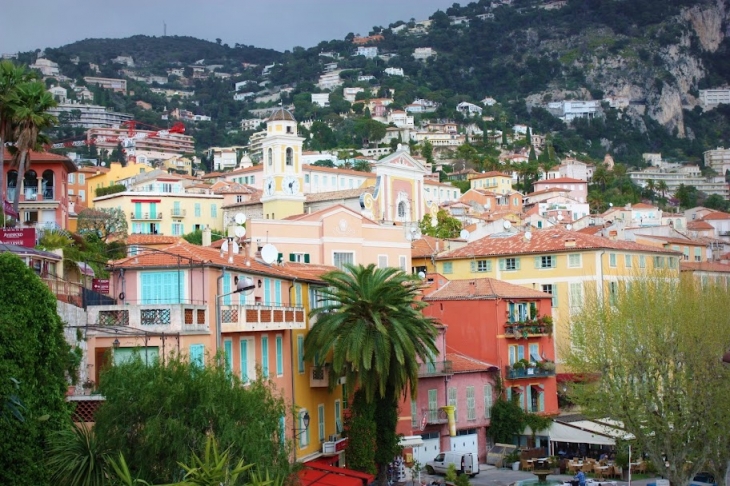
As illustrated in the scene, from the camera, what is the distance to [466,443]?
5678 centimetres

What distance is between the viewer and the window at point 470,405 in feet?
187

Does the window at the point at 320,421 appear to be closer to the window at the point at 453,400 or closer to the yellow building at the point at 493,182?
the window at the point at 453,400

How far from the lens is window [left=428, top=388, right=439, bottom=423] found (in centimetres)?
5459

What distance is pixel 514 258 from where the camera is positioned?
7331 centimetres

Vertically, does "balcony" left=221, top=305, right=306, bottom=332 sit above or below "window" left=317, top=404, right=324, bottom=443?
above

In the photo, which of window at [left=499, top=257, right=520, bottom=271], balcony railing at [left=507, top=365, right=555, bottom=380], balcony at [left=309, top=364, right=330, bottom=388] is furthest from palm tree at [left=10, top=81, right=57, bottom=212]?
window at [left=499, top=257, right=520, bottom=271]

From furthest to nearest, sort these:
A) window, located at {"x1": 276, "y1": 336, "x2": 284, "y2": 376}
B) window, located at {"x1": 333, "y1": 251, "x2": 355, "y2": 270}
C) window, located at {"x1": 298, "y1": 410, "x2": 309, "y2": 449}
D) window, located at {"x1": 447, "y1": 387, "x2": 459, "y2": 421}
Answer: window, located at {"x1": 333, "y1": 251, "x2": 355, "y2": 270} < window, located at {"x1": 447, "y1": 387, "x2": 459, "y2": 421} < window, located at {"x1": 298, "y1": 410, "x2": 309, "y2": 449} < window, located at {"x1": 276, "y1": 336, "x2": 284, "y2": 376}

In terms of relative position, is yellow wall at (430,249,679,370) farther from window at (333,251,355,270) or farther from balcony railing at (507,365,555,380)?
window at (333,251,355,270)

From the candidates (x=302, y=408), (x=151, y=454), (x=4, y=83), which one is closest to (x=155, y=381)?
(x=151, y=454)

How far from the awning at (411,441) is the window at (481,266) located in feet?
74.9

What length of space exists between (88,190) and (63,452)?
116m

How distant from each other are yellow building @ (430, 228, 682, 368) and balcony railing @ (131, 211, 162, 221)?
42.5 meters

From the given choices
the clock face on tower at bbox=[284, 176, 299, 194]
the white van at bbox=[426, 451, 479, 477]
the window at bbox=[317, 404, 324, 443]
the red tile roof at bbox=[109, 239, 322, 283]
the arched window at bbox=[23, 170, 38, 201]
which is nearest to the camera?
the red tile roof at bbox=[109, 239, 322, 283]

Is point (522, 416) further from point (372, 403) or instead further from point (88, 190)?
point (88, 190)
